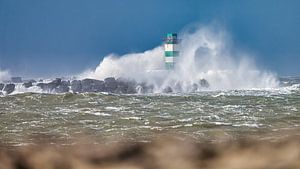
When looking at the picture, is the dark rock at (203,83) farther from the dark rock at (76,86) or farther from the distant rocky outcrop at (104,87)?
the dark rock at (76,86)

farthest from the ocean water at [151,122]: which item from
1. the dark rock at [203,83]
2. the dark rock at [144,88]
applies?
the dark rock at [203,83]

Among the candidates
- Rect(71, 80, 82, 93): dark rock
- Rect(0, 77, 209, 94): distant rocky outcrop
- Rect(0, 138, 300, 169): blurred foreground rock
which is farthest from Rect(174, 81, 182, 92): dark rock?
Rect(0, 138, 300, 169): blurred foreground rock

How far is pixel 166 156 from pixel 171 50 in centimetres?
5734

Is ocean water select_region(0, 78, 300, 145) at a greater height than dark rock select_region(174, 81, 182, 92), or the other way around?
dark rock select_region(174, 81, 182, 92)

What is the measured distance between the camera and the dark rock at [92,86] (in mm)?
50562

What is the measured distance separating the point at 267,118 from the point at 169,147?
1823cm

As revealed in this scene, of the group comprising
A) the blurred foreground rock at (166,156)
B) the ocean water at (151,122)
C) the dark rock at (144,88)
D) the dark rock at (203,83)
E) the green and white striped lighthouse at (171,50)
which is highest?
the green and white striped lighthouse at (171,50)

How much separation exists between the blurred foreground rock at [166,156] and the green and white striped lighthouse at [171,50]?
56.6 meters

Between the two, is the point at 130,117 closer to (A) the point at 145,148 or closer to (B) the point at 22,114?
(B) the point at 22,114

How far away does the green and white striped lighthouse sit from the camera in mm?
57812

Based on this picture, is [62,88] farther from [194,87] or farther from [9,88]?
[194,87]

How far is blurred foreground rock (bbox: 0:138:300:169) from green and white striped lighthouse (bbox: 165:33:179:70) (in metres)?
56.6

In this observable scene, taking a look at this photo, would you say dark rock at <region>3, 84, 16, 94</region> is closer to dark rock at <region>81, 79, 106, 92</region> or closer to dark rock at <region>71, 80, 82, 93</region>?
dark rock at <region>71, 80, 82, 93</region>

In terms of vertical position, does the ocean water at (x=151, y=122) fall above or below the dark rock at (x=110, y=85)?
below
